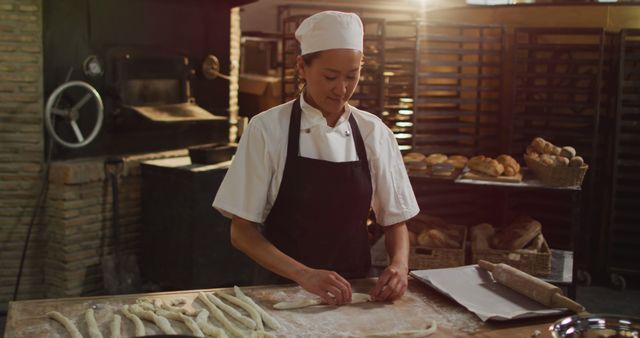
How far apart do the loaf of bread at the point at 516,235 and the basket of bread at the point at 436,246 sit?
204 millimetres

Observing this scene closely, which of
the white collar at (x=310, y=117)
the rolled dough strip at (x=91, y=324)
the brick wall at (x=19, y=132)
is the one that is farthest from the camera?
the brick wall at (x=19, y=132)

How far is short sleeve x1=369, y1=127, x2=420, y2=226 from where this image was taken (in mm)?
2438

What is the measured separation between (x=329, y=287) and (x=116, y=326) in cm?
61

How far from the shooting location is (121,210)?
16.7 feet

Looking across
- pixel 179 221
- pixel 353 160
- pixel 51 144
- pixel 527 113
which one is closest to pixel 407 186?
pixel 353 160

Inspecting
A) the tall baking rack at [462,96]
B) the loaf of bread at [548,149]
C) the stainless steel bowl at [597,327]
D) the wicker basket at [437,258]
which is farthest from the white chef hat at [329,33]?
the tall baking rack at [462,96]

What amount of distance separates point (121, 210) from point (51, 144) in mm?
709

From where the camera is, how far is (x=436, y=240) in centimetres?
409

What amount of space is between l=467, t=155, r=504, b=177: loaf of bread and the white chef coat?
179 cm

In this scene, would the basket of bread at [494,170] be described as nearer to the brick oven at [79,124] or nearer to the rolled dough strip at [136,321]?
the brick oven at [79,124]

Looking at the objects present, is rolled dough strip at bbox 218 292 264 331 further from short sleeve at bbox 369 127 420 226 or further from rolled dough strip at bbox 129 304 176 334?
short sleeve at bbox 369 127 420 226

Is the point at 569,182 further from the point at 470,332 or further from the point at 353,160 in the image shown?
the point at 470,332

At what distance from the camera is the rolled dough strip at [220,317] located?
186cm

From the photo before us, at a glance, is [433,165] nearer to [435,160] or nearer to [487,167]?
[435,160]
